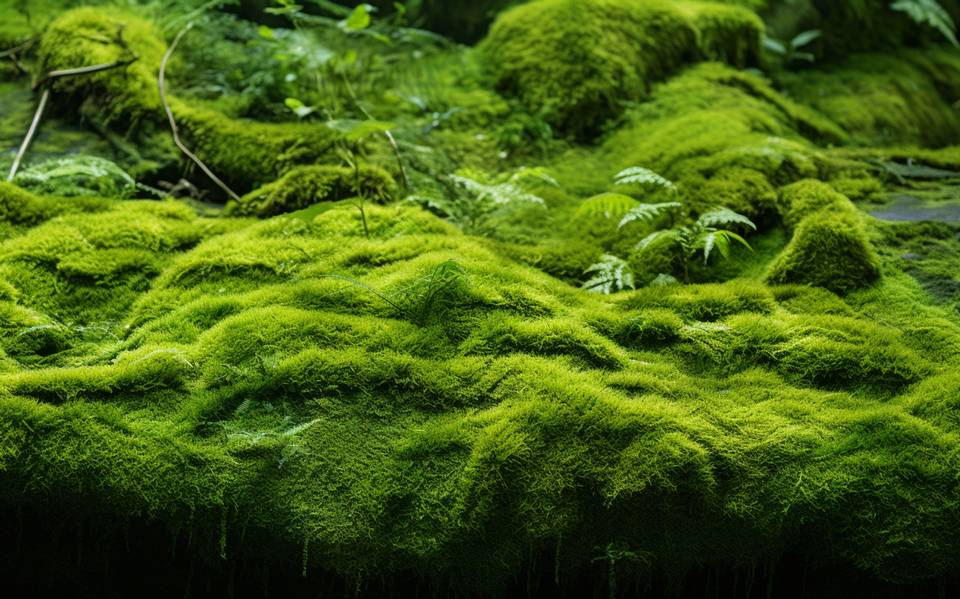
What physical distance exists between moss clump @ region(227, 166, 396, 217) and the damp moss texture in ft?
0.07

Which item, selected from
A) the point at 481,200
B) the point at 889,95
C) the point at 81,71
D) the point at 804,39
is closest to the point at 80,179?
the point at 81,71

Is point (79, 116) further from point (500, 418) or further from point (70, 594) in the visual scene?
point (500, 418)

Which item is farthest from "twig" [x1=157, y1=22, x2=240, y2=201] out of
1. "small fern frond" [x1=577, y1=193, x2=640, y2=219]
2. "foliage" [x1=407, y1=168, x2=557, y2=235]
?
"small fern frond" [x1=577, y1=193, x2=640, y2=219]

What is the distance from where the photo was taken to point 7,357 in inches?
142

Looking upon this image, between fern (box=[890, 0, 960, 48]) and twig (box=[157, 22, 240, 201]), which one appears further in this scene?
fern (box=[890, 0, 960, 48])

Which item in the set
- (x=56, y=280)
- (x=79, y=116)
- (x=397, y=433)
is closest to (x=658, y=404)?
(x=397, y=433)

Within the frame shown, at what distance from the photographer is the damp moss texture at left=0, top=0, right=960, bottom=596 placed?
292 cm

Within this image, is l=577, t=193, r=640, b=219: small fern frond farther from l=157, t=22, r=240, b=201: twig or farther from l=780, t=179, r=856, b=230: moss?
l=157, t=22, r=240, b=201: twig

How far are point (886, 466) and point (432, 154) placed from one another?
4.21 metres

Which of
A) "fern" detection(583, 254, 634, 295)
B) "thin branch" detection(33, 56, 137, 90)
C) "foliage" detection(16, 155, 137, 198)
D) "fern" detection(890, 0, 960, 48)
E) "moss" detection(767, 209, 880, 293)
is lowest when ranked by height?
"foliage" detection(16, 155, 137, 198)

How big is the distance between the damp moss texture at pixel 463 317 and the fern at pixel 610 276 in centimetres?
18

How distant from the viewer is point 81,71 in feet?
19.9

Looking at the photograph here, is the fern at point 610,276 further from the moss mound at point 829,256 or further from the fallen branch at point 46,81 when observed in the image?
the fallen branch at point 46,81

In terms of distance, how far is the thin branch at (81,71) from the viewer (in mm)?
6039
